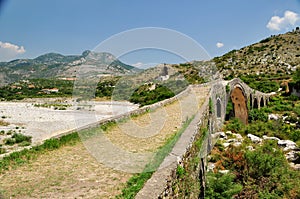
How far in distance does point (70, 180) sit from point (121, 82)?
353cm

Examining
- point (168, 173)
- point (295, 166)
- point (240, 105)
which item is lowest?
point (295, 166)

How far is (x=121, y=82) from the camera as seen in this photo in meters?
7.35

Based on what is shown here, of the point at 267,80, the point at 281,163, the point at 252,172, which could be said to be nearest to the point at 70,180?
the point at 252,172

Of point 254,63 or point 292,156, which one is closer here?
point 292,156

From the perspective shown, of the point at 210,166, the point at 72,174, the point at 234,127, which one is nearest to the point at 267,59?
the point at 234,127

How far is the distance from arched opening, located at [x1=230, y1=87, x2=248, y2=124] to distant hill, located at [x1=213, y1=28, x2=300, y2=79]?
22.6 meters

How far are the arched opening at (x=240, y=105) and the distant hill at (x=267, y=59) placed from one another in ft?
74.1

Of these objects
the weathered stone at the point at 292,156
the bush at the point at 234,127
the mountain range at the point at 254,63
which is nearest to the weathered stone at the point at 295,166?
the weathered stone at the point at 292,156

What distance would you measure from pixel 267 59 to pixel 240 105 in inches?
1493

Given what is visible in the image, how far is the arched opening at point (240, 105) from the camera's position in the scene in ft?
69.2

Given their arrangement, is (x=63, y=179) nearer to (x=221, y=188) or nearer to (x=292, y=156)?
(x=221, y=188)

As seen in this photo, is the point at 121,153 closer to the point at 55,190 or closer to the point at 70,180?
the point at 70,180

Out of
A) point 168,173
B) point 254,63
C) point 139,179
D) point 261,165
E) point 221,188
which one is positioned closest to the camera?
point 168,173

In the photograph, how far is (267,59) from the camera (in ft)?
182
